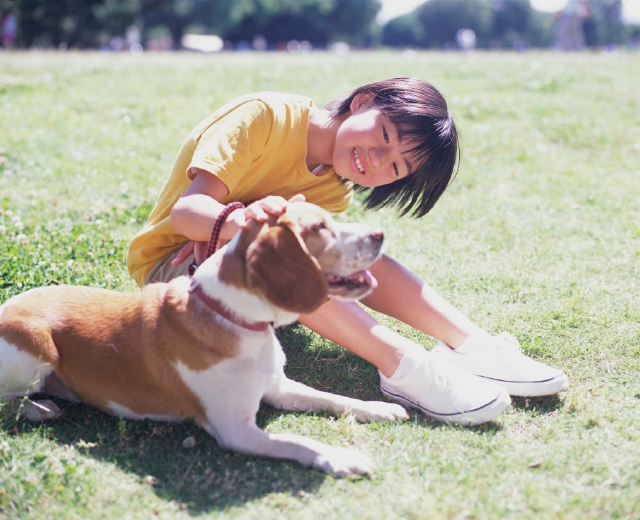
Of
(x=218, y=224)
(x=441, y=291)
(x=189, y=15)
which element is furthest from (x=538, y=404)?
(x=189, y=15)

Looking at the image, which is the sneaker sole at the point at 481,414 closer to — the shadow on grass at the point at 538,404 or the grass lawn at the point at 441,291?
the grass lawn at the point at 441,291

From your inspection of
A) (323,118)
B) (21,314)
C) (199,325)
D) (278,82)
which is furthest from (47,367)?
(278,82)

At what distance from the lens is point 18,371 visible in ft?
10.8

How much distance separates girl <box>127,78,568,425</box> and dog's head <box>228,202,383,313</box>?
0.55ft

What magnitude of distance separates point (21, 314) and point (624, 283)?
14.3 ft

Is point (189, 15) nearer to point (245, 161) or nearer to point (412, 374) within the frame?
point (245, 161)

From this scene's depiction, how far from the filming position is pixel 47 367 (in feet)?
11.0

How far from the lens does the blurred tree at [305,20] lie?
84.4 m

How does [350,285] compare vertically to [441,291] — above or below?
above

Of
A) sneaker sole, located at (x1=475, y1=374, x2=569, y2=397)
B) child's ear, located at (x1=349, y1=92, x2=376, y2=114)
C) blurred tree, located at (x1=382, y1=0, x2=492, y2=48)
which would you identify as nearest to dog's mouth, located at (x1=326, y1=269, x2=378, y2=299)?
sneaker sole, located at (x1=475, y1=374, x2=569, y2=397)

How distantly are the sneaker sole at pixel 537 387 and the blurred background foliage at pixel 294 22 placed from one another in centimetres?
2565

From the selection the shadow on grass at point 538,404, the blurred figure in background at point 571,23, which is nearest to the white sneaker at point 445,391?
A: the shadow on grass at point 538,404

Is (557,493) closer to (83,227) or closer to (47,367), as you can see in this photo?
(47,367)

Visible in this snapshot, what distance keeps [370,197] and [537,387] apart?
5.51 feet
